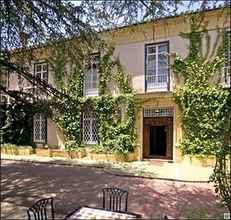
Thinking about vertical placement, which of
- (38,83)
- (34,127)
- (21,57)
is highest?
(21,57)

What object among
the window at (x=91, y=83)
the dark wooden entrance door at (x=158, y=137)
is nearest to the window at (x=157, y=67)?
the dark wooden entrance door at (x=158, y=137)

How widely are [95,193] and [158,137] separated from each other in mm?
10184

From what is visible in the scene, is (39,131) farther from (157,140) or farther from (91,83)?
(157,140)

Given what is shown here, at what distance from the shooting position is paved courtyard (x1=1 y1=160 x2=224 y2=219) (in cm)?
870

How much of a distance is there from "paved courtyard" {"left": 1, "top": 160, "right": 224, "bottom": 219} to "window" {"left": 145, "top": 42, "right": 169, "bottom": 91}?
5882 mm

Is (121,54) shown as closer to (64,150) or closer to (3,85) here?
(64,150)

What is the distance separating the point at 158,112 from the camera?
64.1 feet

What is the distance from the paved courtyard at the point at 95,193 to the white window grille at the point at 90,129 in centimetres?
535

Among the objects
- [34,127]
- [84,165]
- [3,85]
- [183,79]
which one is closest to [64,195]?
[3,85]

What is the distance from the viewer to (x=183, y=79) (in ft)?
59.6

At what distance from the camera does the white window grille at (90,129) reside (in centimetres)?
2114

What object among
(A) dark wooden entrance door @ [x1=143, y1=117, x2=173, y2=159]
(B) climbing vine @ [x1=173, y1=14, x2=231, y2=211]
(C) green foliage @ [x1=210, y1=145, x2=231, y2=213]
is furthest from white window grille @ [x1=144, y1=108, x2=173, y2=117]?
(C) green foliage @ [x1=210, y1=145, x2=231, y2=213]

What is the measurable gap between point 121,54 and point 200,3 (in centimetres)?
1527

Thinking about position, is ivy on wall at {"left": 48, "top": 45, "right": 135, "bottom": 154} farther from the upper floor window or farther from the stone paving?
the stone paving
